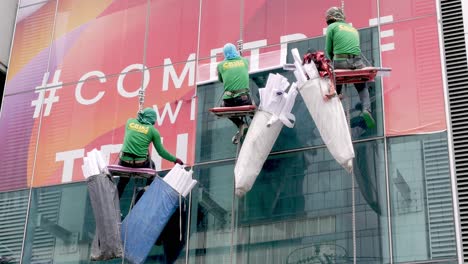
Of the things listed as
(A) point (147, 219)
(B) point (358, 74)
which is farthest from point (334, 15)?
(A) point (147, 219)

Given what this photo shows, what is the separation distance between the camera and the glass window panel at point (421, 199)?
1354 centimetres

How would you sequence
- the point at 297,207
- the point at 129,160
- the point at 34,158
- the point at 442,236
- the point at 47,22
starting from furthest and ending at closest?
the point at 47,22, the point at 34,158, the point at 129,160, the point at 297,207, the point at 442,236

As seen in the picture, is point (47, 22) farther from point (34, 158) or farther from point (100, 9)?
point (34, 158)

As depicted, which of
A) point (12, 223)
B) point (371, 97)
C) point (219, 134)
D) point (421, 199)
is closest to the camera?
point (421, 199)

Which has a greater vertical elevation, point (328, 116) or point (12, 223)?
point (328, 116)

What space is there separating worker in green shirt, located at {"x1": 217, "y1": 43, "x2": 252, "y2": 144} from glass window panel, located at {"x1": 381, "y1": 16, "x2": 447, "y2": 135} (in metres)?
2.29

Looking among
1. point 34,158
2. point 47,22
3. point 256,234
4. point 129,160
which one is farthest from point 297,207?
point 47,22

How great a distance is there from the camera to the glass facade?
1415 centimetres

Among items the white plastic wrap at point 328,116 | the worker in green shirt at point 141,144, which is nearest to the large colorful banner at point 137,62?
the worker in green shirt at point 141,144

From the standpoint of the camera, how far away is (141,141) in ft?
51.5

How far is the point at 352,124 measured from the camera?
14930mm

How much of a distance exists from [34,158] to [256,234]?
201 inches

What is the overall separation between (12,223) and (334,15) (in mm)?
7004

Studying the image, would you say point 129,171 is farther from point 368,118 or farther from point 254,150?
point 368,118
